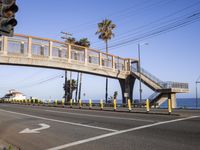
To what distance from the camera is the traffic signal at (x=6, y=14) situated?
19.6 feet

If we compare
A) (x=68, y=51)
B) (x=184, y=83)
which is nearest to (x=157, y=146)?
(x=68, y=51)

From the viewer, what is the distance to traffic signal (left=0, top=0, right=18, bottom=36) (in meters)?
5.98

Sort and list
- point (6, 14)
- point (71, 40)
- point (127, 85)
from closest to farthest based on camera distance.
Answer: point (6, 14)
point (127, 85)
point (71, 40)

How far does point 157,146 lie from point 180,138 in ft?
4.57

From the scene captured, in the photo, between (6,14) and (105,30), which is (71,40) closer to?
(105,30)

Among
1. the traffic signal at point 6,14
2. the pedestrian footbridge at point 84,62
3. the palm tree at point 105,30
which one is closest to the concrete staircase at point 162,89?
the pedestrian footbridge at point 84,62

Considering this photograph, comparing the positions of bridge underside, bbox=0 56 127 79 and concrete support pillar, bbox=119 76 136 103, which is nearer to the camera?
bridge underside, bbox=0 56 127 79

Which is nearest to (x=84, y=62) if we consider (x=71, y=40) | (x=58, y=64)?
(x=58, y=64)

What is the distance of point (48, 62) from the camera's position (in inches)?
1435

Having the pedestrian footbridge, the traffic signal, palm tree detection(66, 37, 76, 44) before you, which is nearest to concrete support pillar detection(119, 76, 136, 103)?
the pedestrian footbridge

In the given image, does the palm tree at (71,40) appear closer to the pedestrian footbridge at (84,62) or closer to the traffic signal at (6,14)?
the pedestrian footbridge at (84,62)

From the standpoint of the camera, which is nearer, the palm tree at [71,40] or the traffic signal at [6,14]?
the traffic signal at [6,14]

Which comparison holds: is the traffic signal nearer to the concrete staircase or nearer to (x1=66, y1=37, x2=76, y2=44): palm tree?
the concrete staircase

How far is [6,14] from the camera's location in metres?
6.02
